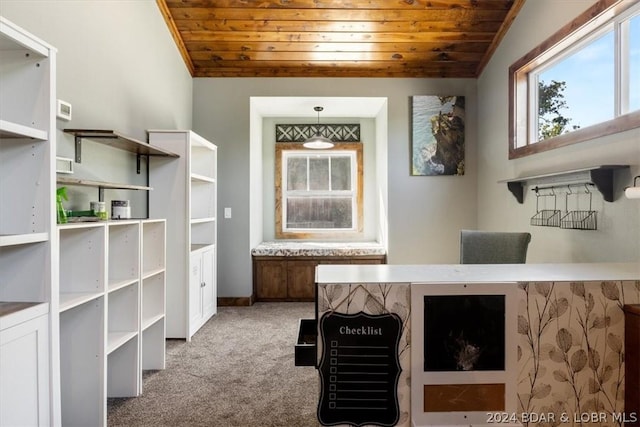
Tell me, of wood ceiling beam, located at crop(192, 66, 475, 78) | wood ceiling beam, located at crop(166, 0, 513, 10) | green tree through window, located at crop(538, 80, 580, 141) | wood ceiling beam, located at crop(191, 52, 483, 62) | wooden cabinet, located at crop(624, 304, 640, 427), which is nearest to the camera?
wooden cabinet, located at crop(624, 304, 640, 427)

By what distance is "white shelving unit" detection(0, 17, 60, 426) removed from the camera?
134cm

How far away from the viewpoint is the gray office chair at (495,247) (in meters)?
2.45

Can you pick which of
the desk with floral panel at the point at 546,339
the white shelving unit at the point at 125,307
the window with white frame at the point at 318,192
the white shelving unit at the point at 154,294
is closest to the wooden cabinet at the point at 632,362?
the desk with floral panel at the point at 546,339

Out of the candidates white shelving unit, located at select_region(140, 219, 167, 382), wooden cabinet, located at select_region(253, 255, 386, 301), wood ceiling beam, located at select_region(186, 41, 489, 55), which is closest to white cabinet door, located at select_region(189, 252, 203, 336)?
white shelving unit, located at select_region(140, 219, 167, 382)

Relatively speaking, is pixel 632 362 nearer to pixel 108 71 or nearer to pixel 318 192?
pixel 108 71

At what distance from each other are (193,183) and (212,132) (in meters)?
0.77

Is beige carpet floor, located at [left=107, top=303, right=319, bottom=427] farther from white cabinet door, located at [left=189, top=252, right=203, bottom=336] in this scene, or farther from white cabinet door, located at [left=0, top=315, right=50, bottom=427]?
white cabinet door, located at [left=0, top=315, right=50, bottom=427]

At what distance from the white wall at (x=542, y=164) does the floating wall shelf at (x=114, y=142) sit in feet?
10.0

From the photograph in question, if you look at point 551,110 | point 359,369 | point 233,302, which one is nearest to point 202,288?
point 233,302

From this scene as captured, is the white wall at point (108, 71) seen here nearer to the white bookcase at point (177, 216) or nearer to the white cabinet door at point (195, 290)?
the white bookcase at point (177, 216)

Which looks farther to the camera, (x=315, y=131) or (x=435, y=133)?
→ (x=315, y=131)

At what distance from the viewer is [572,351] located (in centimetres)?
138

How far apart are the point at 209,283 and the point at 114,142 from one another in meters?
1.73

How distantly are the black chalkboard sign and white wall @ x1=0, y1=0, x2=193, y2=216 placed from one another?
1.90m
